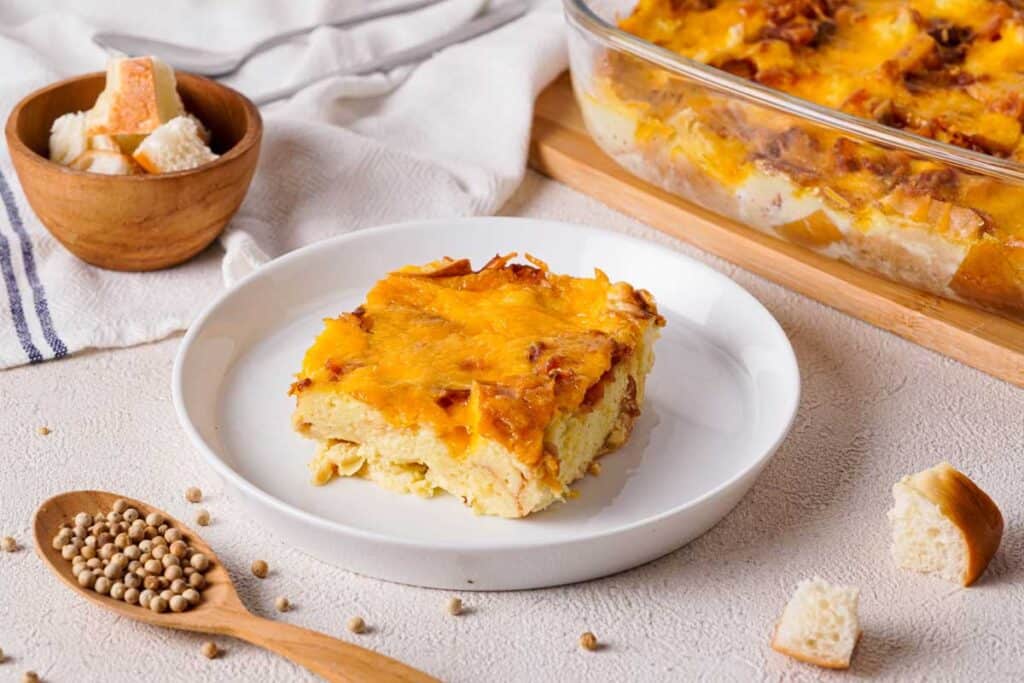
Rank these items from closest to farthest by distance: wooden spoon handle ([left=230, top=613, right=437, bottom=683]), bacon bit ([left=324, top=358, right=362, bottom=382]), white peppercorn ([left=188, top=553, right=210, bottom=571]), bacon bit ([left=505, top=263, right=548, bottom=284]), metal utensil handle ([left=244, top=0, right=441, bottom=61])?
wooden spoon handle ([left=230, top=613, right=437, bottom=683]) < white peppercorn ([left=188, top=553, right=210, bottom=571]) < bacon bit ([left=324, top=358, right=362, bottom=382]) < bacon bit ([left=505, top=263, right=548, bottom=284]) < metal utensil handle ([left=244, top=0, right=441, bottom=61])

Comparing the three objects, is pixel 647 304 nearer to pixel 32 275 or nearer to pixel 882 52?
pixel 882 52

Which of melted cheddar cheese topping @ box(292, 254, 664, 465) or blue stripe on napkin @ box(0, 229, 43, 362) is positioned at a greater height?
melted cheddar cheese topping @ box(292, 254, 664, 465)

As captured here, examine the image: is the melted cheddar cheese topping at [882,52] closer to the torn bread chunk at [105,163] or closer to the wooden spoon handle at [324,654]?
the torn bread chunk at [105,163]

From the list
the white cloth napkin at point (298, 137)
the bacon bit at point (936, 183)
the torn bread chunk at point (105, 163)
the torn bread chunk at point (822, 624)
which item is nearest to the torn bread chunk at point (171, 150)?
the torn bread chunk at point (105, 163)

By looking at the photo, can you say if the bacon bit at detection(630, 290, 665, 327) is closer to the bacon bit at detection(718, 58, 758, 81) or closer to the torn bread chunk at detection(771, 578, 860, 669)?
the torn bread chunk at detection(771, 578, 860, 669)

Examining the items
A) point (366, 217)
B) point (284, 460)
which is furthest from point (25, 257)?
point (284, 460)

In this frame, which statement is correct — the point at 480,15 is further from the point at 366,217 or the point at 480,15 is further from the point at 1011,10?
the point at 1011,10

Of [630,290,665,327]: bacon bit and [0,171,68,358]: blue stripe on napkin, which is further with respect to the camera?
[0,171,68,358]: blue stripe on napkin

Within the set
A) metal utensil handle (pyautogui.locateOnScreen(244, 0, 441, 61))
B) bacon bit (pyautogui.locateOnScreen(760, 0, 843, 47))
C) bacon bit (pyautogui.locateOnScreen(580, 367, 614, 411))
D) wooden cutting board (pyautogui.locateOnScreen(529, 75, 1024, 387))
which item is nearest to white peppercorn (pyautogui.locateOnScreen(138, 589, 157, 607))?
bacon bit (pyautogui.locateOnScreen(580, 367, 614, 411))
